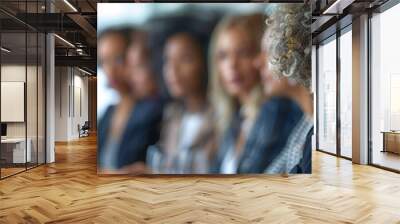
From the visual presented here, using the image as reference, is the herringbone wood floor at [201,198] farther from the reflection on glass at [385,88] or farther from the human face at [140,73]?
the human face at [140,73]

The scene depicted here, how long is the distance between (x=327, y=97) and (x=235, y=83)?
532cm

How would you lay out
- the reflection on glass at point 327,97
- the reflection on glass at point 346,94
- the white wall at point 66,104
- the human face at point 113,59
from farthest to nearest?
1. the white wall at point 66,104
2. the reflection on glass at point 327,97
3. the reflection on glass at point 346,94
4. the human face at point 113,59

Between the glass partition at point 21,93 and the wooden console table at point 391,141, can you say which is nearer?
the glass partition at point 21,93

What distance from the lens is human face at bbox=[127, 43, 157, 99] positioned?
6285 mm

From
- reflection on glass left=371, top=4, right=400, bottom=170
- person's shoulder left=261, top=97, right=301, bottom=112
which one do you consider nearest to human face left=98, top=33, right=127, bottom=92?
person's shoulder left=261, top=97, right=301, bottom=112

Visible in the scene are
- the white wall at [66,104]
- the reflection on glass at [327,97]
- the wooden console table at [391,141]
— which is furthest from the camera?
the white wall at [66,104]

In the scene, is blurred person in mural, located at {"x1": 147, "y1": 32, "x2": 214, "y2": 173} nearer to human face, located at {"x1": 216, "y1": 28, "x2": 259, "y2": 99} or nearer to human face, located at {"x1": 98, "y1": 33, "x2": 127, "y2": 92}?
human face, located at {"x1": 216, "y1": 28, "x2": 259, "y2": 99}

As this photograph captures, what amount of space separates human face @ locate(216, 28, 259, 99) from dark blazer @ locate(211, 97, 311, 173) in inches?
17.3

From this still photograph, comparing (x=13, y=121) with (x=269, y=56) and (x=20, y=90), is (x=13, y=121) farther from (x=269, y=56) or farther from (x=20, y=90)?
(x=269, y=56)

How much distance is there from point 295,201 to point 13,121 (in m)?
4.86

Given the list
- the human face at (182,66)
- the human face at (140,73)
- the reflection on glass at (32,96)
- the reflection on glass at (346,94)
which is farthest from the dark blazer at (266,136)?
the reflection on glass at (32,96)

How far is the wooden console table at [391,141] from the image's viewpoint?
7.04 m

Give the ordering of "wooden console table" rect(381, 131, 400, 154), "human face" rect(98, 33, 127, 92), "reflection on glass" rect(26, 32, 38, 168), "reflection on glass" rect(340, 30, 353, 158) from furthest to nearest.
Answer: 1. "reflection on glass" rect(340, 30, 353, 158)
2. "reflection on glass" rect(26, 32, 38, 168)
3. "wooden console table" rect(381, 131, 400, 154)
4. "human face" rect(98, 33, 127, 92)

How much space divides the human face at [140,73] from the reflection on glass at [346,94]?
487 centimetres
